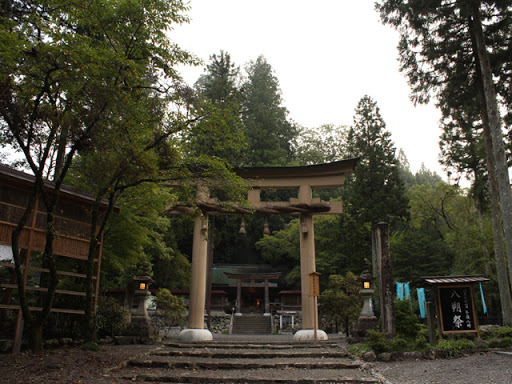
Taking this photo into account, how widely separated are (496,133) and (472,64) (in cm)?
351

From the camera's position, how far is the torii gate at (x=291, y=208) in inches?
473

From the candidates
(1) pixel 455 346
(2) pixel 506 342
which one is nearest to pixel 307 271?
(1) pixel 455 346

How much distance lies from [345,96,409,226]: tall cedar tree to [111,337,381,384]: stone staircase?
13.8 metres

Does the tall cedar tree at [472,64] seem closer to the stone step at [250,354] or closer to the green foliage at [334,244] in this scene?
the stone step at [250,354]

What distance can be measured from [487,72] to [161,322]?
20.3m

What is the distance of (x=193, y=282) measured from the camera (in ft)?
39.6

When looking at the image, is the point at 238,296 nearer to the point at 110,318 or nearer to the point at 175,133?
the point at 110,318

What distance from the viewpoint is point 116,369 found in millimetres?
6703

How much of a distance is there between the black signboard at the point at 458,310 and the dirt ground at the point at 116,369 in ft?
4.27

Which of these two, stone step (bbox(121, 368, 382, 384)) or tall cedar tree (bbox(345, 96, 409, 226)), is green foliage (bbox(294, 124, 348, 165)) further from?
stone step (bbox(121, 368, 382, 384))

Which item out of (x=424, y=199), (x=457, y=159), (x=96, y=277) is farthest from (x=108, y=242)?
(x=424, y=199)

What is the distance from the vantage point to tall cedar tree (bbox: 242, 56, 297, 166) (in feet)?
103

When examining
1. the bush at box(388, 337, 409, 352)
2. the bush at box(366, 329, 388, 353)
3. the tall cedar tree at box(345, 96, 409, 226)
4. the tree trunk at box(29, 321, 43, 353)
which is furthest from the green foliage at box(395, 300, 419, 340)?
the tall cedar tree at box(345, 96, 409, 226)

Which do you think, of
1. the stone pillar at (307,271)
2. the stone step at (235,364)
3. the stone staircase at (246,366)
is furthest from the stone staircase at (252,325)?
the stone step at (235,364)
